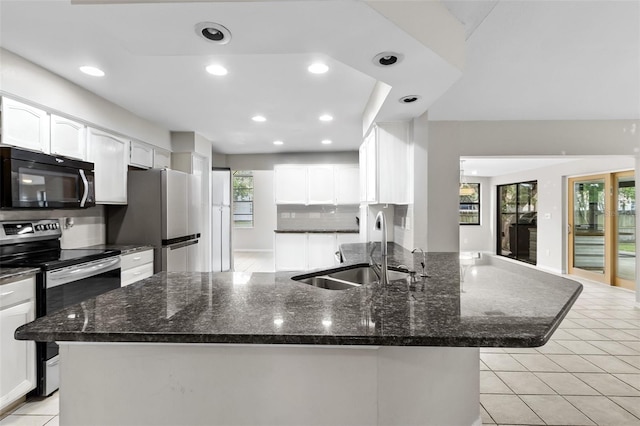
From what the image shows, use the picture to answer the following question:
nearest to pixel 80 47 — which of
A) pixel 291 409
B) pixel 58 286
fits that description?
pixel 58 286

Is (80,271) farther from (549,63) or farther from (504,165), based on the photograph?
(504,165)

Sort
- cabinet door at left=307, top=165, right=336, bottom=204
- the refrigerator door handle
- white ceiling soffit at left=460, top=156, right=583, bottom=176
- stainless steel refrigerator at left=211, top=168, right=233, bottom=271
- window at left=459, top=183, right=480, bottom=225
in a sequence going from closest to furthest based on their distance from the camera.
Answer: the refrigerator door handle, stainless steel refrigerator at left=211, top=168, right=233, bottom=271, white ceiling soffit at left=460, top=156, right=583, bottom=176, cabinet door at left=307, top=165, right=336, bottom=204, window at left=459, top=183, right=480, bottom=225

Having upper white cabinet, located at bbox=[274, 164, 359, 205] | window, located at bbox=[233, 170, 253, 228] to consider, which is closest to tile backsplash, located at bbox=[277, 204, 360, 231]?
upper white cabinet, located at bbox=[274, 164, 359, 205]

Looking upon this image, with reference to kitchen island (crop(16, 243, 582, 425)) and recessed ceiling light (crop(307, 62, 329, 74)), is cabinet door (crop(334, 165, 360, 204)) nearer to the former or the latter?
recessed ceiling light (crop(307, 62, 329, 74))

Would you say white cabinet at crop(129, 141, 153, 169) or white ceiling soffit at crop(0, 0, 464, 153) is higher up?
white ceiling soffit at crop(0, 0, 464, 153)

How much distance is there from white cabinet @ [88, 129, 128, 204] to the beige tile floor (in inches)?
74.9

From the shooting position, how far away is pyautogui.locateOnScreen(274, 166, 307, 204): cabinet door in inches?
249

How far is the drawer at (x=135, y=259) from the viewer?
3090mm

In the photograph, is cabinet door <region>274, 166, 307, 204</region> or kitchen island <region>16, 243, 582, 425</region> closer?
kitchen island <region>16, 243, 582, 425</region>

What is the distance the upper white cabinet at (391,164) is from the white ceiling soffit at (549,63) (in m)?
0.66

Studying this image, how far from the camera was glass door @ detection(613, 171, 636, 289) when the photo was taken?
16.4 ft

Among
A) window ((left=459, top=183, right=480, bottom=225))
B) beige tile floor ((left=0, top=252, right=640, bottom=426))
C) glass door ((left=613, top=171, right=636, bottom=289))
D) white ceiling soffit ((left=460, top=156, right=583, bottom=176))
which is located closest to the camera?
beige tile floor ((left=0, top=252, right=640, bottom=426))

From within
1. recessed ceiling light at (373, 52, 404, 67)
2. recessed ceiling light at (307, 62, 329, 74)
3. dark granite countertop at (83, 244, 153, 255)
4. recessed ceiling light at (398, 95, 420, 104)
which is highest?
recessed ceiling light at (307, 62, 329, 74)

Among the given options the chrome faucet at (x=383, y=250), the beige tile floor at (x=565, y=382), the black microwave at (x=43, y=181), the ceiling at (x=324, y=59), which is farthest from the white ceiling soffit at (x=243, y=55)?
the beige tile floor at (x=565, y=382)
